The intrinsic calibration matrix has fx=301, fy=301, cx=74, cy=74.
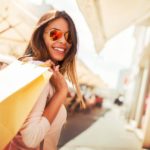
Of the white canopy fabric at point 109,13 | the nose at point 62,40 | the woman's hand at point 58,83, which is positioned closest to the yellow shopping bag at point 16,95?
the woman's hand at point 58,83

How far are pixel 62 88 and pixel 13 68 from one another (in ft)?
0.85

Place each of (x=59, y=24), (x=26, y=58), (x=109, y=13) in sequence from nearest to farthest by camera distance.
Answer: (x=26, y=58) < (x=59, y=24) < (x=109, y=13)

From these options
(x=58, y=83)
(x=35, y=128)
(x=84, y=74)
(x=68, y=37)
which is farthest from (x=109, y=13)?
(x=84, y=74)

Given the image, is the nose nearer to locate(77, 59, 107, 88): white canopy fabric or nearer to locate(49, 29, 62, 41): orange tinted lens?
locate(49, 29, 62, 41): orange tinted lens

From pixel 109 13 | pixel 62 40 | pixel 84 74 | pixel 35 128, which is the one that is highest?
pixel 62 40

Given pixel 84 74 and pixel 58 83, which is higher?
pixel 58 83

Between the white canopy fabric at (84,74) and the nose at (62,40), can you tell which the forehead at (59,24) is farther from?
the white canopy fabric at (84,74)

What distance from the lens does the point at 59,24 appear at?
1484 millimetres

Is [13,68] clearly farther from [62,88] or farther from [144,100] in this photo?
[144,100]

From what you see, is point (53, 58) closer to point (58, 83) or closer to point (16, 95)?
point (58, 83)

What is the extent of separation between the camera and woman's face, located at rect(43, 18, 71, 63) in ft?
4.80

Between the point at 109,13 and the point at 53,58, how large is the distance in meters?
4.98

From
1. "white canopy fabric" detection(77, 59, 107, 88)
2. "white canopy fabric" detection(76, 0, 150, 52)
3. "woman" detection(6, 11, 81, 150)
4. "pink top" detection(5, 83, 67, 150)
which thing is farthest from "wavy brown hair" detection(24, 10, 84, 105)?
"white canopy fabric" detection(77, 59, 107, 88)

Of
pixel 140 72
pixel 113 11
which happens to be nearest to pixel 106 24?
pixel 113 11
